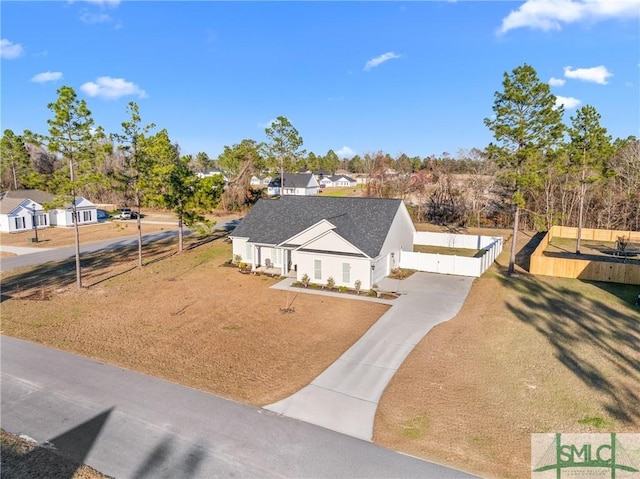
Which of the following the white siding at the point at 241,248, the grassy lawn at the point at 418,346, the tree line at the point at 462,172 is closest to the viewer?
the grassy lawn at the point at 418,346

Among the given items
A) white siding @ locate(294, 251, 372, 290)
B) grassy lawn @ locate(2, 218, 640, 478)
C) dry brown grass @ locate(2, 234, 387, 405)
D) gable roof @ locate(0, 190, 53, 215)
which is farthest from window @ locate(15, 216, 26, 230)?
white siding @ locate(294, 251, 372, 290)

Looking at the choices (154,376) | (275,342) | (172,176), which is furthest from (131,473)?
(172,176)

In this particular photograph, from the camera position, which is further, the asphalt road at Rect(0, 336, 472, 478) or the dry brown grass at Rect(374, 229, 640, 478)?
the dry brown grass at Rect(374, 229, 640, 478)

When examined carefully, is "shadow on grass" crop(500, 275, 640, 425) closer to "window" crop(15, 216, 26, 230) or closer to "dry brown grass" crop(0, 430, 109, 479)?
"dry brown grass" crop(0, 430, 109, 479)

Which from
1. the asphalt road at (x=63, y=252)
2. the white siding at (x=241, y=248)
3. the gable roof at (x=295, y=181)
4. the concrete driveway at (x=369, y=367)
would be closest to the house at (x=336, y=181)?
the gable roof at (x=295, y=181)

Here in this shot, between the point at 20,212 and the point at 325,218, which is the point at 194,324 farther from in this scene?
the point at 20,212

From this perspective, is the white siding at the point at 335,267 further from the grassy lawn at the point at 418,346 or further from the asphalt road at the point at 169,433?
the asphalt road at the point at 169,433

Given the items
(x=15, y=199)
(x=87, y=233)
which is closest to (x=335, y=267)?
(x=87, y=233)
